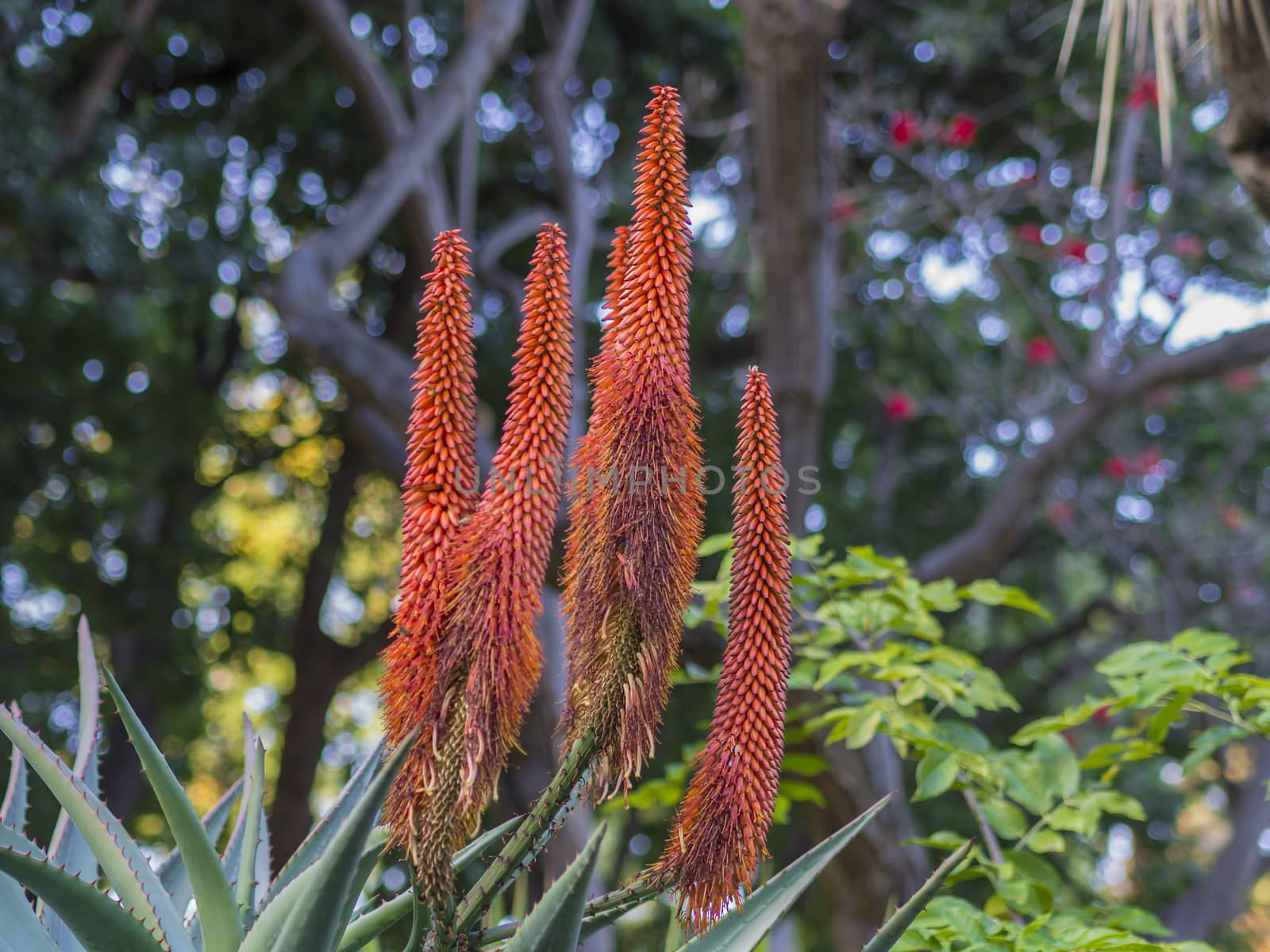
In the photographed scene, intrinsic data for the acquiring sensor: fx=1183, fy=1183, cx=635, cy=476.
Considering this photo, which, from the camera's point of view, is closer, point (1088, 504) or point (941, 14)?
point (941, 14)

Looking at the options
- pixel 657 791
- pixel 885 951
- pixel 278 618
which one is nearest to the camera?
pixel 885 951

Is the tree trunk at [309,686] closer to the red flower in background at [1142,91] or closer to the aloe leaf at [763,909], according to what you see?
the red flower in background at [1142,91]

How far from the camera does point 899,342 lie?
10.3 m

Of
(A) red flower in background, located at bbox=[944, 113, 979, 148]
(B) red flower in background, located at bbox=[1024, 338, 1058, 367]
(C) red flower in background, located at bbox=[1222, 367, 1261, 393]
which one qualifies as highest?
(A) red flower in background, located at bbox=[944, 113, 979, 148]

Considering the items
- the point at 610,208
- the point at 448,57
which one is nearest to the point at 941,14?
the point at 610,208

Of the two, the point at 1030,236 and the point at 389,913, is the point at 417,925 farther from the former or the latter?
the point at 1030,236

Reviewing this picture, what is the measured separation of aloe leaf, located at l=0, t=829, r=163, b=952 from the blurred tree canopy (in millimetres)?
3976

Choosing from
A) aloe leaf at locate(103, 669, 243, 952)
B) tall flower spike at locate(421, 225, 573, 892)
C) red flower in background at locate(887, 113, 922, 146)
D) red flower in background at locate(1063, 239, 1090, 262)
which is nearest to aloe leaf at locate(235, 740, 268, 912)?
aloe leaf at locate(103, 669, 243, 952)

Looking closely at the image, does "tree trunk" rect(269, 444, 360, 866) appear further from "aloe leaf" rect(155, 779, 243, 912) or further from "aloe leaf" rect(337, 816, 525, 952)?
"aloe leaf" rect(337, 816, 525, 952)

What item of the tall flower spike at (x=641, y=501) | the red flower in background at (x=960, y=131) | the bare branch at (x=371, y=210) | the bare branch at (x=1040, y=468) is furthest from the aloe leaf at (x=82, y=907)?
the red flower in background at (x=960, y=131)

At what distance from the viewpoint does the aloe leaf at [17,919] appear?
1665 millimetres

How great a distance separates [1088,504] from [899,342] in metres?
2.08

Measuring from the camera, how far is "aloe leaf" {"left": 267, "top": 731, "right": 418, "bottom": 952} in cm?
129

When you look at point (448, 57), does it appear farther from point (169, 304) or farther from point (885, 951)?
point (885, 951)
